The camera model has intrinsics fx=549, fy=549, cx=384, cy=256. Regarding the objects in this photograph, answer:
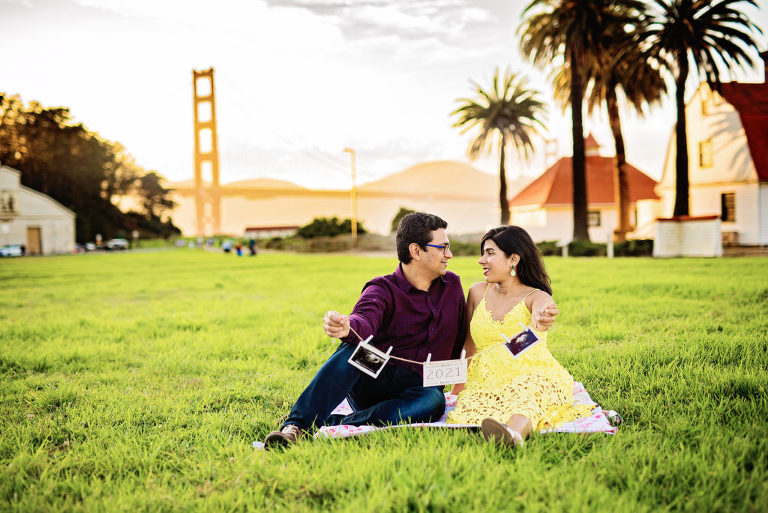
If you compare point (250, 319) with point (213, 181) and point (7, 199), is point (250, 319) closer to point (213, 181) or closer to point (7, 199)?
point (7, 199)

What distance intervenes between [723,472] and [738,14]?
2235 centimetres

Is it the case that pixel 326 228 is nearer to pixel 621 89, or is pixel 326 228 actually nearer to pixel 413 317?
pixel 621 89

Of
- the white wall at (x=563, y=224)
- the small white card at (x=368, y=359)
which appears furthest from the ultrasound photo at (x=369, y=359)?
the white wall at (x=563, y=224)

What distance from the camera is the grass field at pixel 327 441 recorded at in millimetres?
2607

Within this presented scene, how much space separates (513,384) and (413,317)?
76cm

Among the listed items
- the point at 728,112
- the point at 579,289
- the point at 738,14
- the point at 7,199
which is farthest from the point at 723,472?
the point at 7,199

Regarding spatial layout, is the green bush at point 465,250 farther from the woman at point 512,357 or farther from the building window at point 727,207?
the woman at point 512,357

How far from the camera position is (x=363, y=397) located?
368 centimetres

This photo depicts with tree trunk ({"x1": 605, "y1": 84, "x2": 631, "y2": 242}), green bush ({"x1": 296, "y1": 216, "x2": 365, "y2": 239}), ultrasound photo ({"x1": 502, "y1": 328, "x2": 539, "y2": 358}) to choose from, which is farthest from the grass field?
green bush ({"x1": 296, "y1": 216, "x2": 365, "y2": 239})

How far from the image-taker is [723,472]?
105 inches

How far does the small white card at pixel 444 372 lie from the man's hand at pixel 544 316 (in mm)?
522

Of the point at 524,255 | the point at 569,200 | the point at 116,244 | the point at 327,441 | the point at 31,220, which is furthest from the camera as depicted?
the point at 116,244

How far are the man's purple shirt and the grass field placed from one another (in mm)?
606

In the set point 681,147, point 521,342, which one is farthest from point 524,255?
point 681,147
